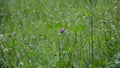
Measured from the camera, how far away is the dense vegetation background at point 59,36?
2477 millimetres

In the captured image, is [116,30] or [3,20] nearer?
[116,30]

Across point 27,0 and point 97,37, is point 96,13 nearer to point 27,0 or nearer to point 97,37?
point 97,37

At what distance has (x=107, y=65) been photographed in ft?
7.56

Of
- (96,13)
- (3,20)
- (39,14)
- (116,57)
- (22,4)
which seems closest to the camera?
(116,57)

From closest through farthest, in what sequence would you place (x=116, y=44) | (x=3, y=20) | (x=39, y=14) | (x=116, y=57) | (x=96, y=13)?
(x=116, y=57) < (x=116, y=44) < (x=96, y=13) < (x=3, y=20) < (x=39, y=14)

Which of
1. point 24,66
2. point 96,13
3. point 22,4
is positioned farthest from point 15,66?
point 22,4

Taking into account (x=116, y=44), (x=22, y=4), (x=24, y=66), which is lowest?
(x=24, y=66)

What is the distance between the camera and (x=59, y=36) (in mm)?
2930

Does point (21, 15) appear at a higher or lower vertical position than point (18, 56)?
higher

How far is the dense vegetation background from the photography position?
8.13 feet

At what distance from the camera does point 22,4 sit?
504 centimetres

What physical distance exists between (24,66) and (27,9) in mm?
2126

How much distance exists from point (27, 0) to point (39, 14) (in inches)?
29.0

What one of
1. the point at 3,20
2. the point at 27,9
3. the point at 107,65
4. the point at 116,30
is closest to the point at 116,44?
the point at 116,30
